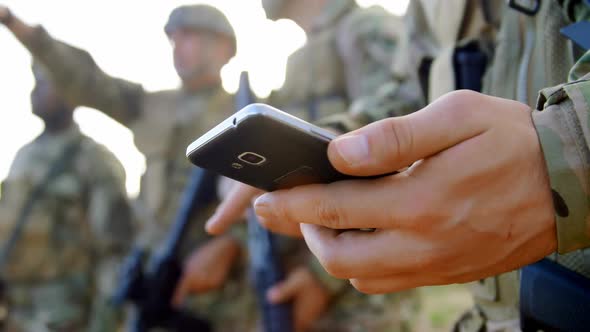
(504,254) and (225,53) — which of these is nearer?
(504,254)

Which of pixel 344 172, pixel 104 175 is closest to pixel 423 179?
pixel 344 172

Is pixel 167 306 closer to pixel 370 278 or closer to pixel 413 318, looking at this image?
pixel 413 318

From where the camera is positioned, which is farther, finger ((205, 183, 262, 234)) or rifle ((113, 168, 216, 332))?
rifle ((113, 168, 216, 332))

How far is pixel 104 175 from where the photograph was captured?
12.9ft

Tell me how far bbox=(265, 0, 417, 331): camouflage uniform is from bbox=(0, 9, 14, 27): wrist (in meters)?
1.34

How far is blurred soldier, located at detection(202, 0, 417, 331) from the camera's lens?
6.67ft

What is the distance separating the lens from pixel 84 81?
3018mm

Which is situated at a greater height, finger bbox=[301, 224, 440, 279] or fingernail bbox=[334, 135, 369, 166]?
fingernail bbox=[334, 135, 369, 166]

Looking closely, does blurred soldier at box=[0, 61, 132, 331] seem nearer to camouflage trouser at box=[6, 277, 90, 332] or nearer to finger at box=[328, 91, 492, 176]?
camouflage trouser at box=[6, 277, 90, 332]

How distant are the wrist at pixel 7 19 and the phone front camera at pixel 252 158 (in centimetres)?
247

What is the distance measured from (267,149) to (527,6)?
1.76 feet

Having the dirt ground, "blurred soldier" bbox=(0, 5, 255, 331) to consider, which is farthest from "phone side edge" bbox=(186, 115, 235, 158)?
"blurred soldier" bbox=(0, 5, 255, 331)

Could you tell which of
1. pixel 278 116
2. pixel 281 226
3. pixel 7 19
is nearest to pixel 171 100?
pixel 7 19

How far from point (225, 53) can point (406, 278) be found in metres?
2.79
